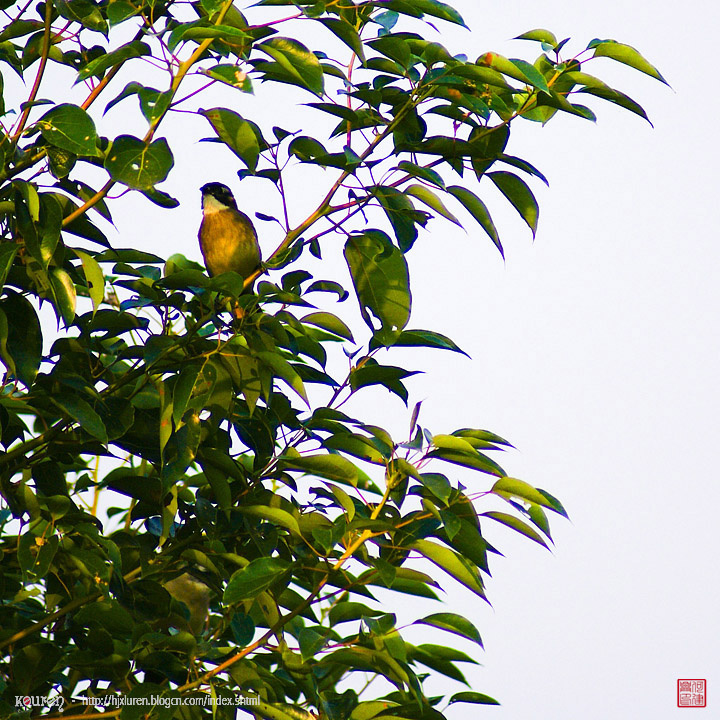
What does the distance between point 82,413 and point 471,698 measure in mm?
1095

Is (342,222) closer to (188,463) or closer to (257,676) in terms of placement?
(188,463)

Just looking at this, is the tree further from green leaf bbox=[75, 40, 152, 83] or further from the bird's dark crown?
the bird's dark crown

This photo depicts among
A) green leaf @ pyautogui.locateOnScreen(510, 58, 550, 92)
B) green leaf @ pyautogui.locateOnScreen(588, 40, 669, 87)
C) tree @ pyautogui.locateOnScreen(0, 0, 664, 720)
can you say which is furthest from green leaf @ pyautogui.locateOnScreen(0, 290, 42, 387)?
green leaf @ pyautogui.locateOnScreen(588, 40, 669, 87)

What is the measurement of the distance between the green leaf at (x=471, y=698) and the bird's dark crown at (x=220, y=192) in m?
2.39

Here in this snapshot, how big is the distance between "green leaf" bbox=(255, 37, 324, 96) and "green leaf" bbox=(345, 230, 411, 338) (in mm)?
348

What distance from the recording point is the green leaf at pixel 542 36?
1581 millimetres

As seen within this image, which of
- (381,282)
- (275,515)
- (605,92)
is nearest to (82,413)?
(275,515)

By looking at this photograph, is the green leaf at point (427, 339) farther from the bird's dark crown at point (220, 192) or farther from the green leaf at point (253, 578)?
the bird's dark crown at point (220, 192)

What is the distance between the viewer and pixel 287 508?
1908mm

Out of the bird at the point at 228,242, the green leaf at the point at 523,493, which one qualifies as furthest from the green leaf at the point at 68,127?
the bird at the point at 228,242

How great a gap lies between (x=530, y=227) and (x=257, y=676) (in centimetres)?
108

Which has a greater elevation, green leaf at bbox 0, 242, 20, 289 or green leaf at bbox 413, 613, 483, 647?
green leaf at bbox 0, 242, 20, 289

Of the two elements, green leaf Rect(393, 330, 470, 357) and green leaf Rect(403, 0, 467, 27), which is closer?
green leaf Rect(403, 0, 467, 27)

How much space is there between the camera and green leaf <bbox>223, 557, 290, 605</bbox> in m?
1.58
